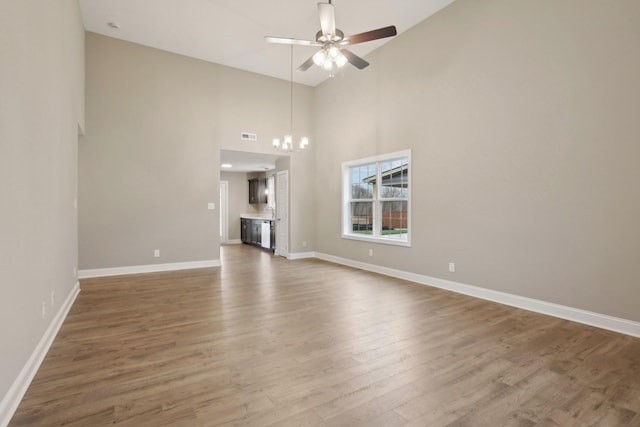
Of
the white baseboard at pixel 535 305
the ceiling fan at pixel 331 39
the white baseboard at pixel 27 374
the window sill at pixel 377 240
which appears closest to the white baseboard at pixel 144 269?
the white baseboard at pixel 27 374

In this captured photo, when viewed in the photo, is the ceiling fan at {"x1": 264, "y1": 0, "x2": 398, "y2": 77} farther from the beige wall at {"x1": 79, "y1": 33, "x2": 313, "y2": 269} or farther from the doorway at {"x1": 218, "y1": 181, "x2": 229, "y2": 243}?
the doorway at {"x1": 218, "y1": 181, "x2": 229, "y2": 243}

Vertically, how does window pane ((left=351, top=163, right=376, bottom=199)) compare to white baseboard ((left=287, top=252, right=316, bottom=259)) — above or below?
above

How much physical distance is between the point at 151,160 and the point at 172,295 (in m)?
2.87

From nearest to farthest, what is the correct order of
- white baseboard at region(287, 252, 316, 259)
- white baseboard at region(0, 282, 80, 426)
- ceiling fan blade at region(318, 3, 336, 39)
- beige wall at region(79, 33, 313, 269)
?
white baseboard at region(0, 282, 80, 426), ceiling fan blade at region(318, 3, 336, 39), beige wall at region(79, 33, 313, 269), white baseboard at region(287, 252, 316, 259)

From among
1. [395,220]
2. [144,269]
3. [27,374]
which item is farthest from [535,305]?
[144,269]

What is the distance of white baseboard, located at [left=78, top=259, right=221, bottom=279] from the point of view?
5320 millimetres

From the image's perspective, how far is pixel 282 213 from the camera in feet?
25.5

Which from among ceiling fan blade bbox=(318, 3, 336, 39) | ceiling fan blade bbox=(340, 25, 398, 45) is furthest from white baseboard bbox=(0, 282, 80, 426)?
ceiling fan blade bbox=(340, 25, 398, 45)

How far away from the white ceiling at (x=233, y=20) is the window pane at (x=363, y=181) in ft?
6.49

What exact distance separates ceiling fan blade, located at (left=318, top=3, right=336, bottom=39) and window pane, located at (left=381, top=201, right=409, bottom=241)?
304 centimetres

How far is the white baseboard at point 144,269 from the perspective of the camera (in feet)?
17.5

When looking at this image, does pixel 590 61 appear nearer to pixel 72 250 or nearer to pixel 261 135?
pixel 261 135

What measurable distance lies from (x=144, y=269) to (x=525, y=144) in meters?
6.32

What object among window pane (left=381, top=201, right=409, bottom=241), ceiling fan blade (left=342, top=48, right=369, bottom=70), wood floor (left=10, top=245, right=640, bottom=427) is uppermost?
ceiling fan blade (left=342, top=48, right=369, bottom=70)
